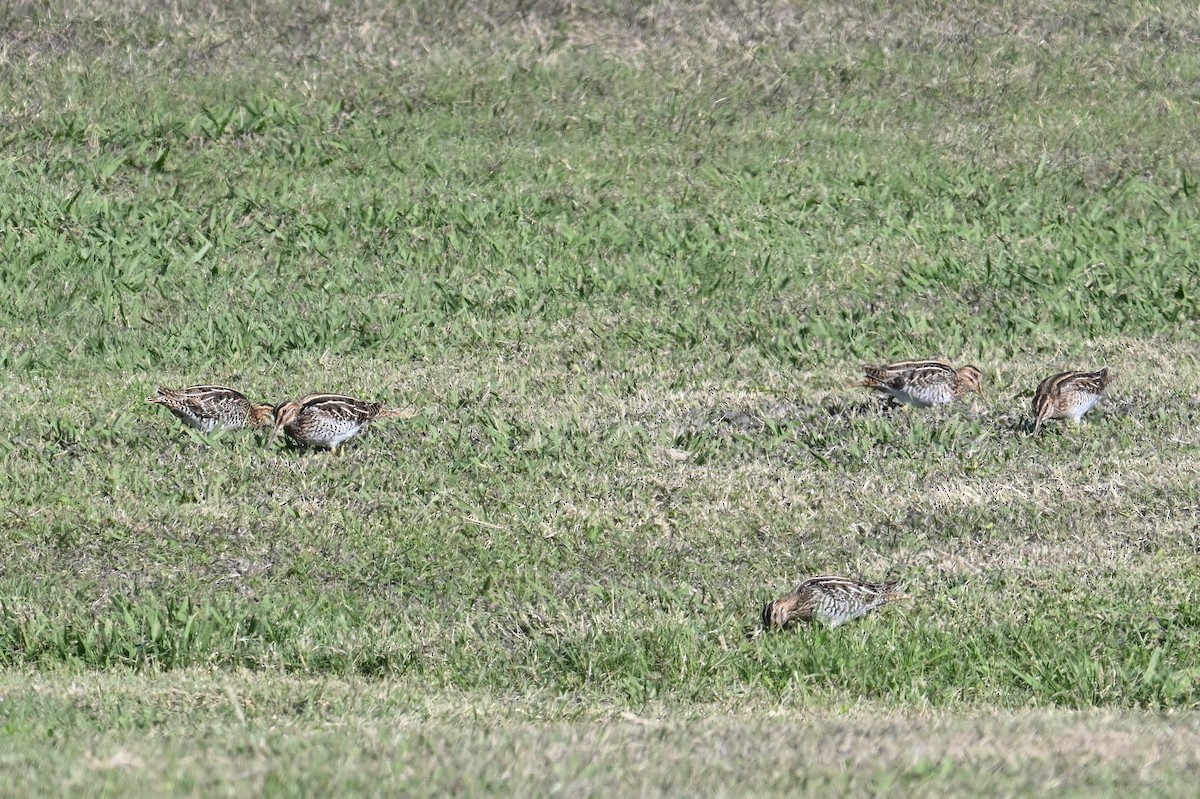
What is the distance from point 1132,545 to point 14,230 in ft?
34.2

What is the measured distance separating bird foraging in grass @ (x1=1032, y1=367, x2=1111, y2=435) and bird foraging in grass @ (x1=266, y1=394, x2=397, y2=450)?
4.31m

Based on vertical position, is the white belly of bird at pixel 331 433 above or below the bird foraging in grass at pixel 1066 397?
below

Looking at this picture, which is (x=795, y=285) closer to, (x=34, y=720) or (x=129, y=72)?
(x=129, y=72)

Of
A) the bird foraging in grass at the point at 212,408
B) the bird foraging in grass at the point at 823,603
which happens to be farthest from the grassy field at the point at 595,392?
the bird foraging in grass at the point at 212,408

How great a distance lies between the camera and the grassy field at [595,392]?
7.11 m

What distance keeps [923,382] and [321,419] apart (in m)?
4.03

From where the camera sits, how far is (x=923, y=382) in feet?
38.8

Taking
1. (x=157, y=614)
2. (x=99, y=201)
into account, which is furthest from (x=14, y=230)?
(x=157, y=614)

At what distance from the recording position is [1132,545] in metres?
9.54

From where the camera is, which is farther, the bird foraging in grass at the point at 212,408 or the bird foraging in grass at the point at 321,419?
the bird foraging in grass at the point at 212,408

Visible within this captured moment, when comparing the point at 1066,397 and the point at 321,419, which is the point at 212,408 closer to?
the point at 321,419

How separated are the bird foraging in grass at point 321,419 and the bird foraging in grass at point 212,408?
12.3 inches

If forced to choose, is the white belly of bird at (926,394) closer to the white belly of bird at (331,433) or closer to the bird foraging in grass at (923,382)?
the bird foraging in grass at (923,382)

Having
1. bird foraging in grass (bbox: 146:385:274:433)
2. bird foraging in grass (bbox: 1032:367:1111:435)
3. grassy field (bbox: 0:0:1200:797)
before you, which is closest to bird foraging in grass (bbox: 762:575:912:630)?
grassy field (bbox: 0:0:1200:797)
